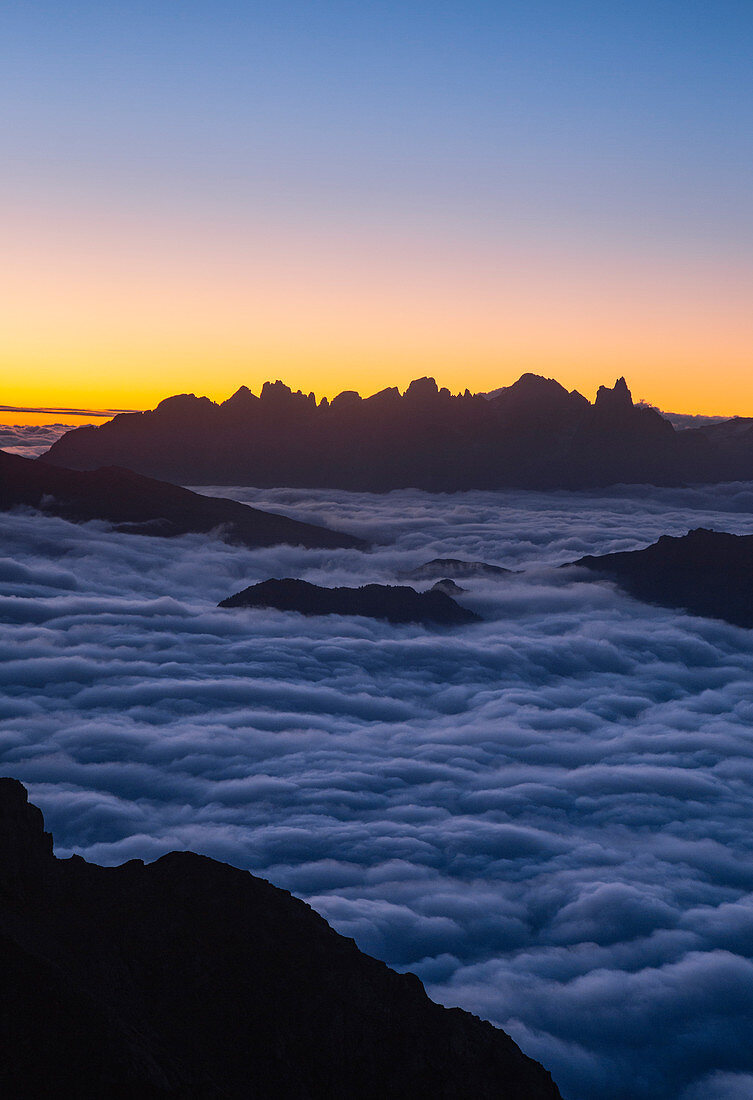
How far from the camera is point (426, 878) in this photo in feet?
275

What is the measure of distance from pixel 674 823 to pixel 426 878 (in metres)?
42.8

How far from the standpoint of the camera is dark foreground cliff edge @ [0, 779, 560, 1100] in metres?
19.3

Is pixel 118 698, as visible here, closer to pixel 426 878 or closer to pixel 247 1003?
pixel 426 878

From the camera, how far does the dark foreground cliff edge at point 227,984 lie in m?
19.3

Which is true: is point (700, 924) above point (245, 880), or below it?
below

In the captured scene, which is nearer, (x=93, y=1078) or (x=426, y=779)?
(x=93, y=1078)

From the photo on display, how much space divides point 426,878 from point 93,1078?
7230cm

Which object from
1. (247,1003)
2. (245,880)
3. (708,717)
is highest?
(245,880)

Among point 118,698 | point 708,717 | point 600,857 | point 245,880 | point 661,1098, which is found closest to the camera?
point 245,880

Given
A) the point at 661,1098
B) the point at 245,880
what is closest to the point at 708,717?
the point at 661,1098

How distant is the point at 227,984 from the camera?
2158 centimetres

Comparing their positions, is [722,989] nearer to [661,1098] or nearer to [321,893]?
[661,1098]

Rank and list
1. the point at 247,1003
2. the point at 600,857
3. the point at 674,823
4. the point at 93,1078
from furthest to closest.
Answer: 1. the point at 674,823
2. the point at 600,857
3. the point at 247,1003
4. the point at 93,1078

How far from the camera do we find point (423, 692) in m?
191
